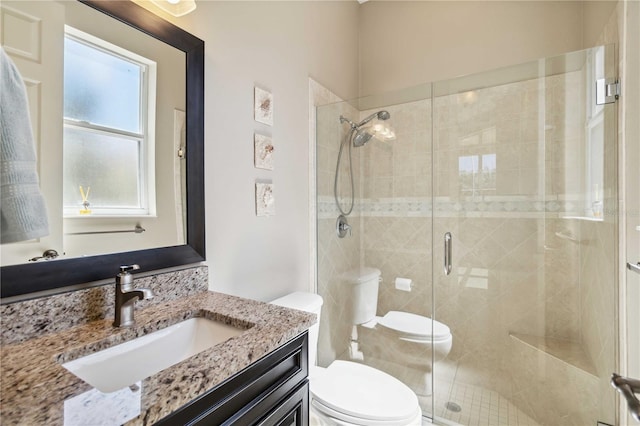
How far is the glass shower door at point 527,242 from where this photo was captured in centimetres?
160

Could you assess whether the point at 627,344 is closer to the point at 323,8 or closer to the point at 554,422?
the point at 554,422

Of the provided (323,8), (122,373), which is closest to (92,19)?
(122,373)

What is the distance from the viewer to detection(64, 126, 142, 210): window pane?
32.8 inches

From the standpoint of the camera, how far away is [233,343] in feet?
2.43

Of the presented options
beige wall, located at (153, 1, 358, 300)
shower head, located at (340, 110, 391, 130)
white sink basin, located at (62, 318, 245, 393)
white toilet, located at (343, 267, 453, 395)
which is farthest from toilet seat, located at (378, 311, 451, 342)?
white sink basin, located at (62, 318, 245, 393)

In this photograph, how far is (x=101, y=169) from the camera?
0.90 metres

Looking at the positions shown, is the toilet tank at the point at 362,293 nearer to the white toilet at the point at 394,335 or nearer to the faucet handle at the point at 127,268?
the white toilet at the point at 394,335

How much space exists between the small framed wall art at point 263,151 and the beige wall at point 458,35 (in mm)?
1508

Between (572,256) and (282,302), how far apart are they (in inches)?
68.2

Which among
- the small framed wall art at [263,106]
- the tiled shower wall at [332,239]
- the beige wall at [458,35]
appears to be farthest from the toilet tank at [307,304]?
the beige wall at [458,35]

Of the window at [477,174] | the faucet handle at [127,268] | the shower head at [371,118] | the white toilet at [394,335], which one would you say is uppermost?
the shower head at [371,118]

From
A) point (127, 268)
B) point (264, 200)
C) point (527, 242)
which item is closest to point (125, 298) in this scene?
point (127, 268)

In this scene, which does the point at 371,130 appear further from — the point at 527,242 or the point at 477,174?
the point at 527,242

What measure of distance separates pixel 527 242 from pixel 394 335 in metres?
1.06
